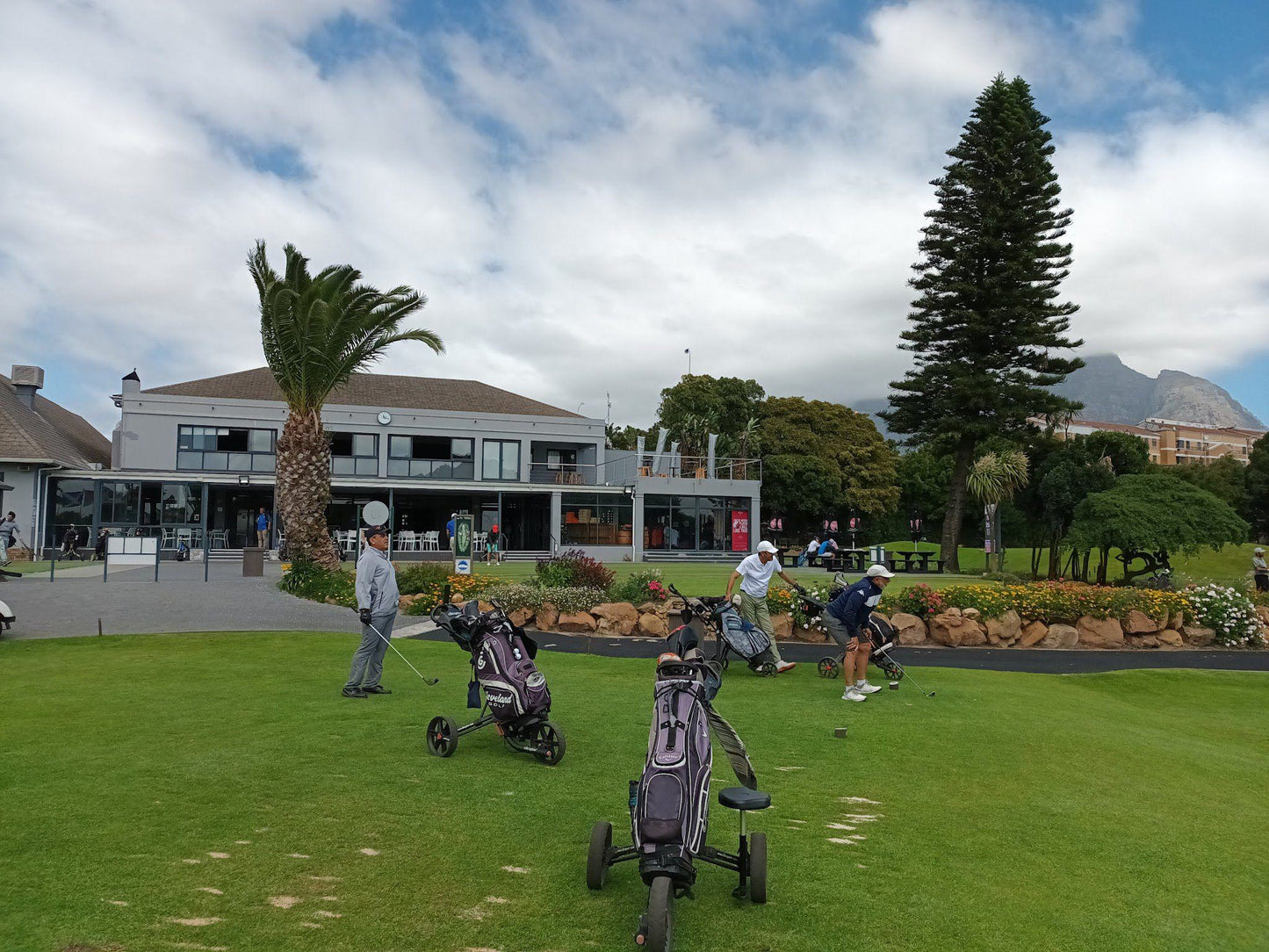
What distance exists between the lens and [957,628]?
550 inches

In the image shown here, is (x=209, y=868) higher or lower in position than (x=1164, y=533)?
lower

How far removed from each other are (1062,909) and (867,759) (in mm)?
2652

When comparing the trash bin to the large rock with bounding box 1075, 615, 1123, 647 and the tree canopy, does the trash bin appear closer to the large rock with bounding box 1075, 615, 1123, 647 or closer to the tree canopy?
the large rock with bounding box 1075, 615, 1123, 647

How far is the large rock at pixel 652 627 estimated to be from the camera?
14133 mm

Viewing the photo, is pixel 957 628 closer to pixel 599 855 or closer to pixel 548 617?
pixel 548 617

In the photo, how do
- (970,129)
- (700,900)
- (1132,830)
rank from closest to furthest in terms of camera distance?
(700,900) < (1132,830) < (970,129)

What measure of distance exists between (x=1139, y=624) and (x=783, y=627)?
583cm

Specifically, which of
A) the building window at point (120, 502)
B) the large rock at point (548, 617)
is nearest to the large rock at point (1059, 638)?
the large rock at point (548, 617)

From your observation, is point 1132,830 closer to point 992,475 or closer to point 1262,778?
point 1262,778

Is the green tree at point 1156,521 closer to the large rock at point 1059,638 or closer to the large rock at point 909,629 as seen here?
the large rock at point 1059,638

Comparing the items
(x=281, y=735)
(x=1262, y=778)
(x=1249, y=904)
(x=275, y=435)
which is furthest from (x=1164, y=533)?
(x=275, y=435)

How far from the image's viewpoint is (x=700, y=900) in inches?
154

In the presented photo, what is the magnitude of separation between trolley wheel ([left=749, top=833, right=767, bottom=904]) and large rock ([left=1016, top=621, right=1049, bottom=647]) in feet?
38.3

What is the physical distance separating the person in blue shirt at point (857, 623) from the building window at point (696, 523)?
28.3 meters
